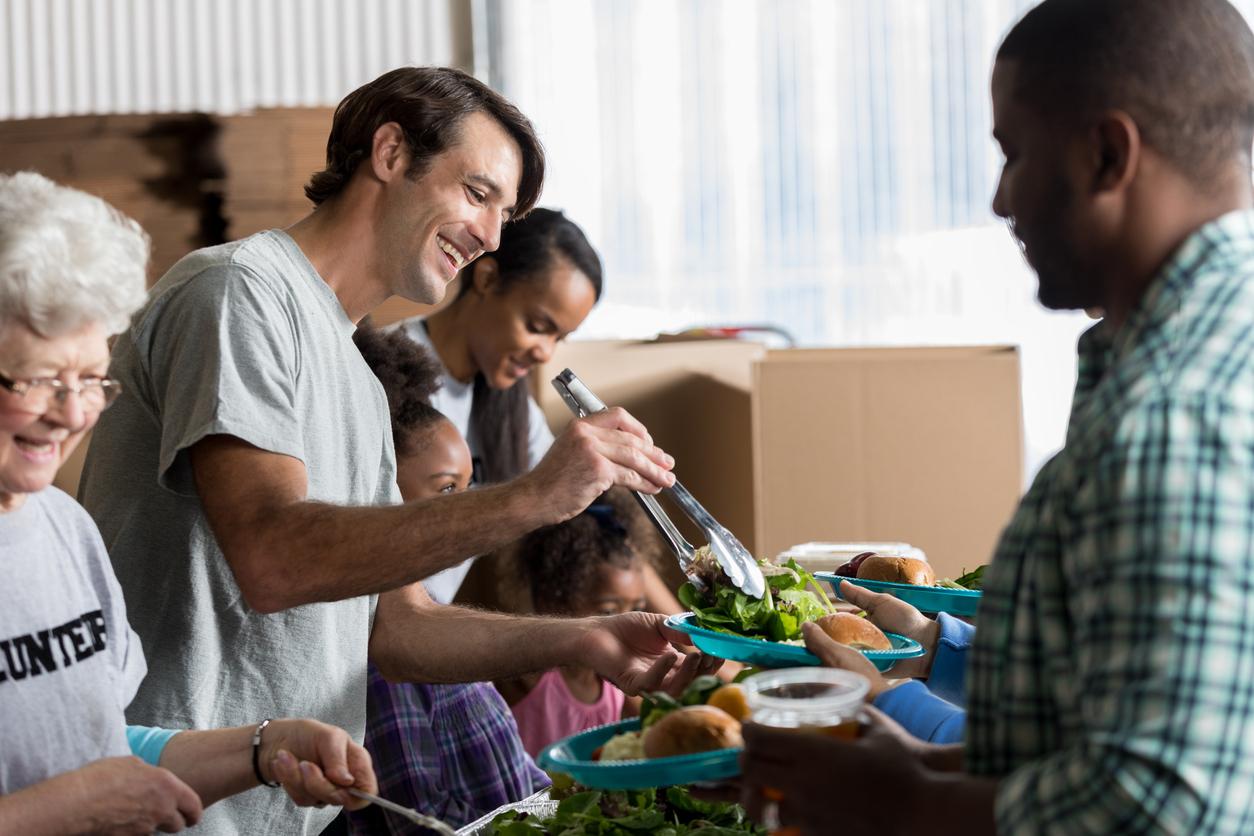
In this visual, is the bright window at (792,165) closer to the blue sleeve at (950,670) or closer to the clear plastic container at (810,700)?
the blue sleeve at (950,670)

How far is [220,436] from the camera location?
151cm

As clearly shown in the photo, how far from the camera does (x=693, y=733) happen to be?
1.05 metres

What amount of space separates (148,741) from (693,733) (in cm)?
64

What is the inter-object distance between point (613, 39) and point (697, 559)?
133 inches

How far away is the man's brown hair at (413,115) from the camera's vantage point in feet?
6.10

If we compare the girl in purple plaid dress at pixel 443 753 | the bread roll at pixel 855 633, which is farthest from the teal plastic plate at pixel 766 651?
the girl in purple plaid dress at pixel 443 753

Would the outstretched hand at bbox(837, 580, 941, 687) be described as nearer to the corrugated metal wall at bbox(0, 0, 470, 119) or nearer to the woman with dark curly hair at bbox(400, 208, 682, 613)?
the woman with dark curly hair at bbox(400, 208, 682, 613)

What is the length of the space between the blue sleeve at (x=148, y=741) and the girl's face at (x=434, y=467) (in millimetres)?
1194

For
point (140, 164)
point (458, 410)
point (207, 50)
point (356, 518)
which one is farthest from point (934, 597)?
point (207, 50)

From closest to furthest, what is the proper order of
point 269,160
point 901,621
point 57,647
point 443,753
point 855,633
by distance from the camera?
1. point 57,647
2. point 855,633
3. point 901,621
4. point 443,753
5. point 269,160

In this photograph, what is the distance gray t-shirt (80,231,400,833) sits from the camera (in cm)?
154

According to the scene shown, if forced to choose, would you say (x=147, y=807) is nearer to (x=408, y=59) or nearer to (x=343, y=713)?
(x=343, y=713)

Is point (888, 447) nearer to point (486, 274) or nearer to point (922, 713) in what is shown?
point (486, 274)

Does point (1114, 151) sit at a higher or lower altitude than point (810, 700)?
higher
